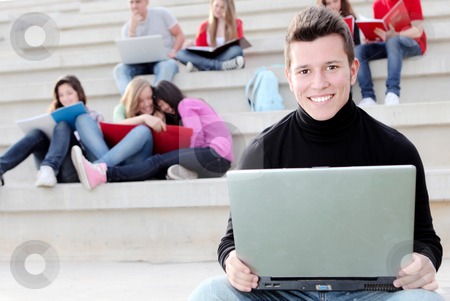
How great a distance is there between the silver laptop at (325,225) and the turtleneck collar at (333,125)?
10.3 inches

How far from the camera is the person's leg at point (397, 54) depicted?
3.27 m

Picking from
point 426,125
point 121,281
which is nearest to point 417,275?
point 121,281

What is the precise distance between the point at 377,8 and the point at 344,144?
249cm

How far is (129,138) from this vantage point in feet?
9.92

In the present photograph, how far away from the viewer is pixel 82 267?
268 centimetres

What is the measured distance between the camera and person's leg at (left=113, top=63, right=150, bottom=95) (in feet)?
12.3

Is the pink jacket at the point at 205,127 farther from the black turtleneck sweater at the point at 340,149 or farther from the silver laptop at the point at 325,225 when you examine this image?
the silver laptop at the point at 325,225

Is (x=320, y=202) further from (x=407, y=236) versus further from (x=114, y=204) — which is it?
(x=114, y=204)

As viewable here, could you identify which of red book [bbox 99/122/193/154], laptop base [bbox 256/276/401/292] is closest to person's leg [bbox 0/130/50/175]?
red book [bbox 99/122/193/154]

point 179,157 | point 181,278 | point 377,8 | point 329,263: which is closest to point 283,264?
point 329,263

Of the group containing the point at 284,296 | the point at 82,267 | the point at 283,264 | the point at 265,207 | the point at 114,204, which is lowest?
the point at 82,267

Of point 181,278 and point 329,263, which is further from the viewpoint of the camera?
point 181,278

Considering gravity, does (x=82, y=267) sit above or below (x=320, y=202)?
below

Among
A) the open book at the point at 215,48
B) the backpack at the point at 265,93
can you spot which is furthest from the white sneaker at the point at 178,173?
the open book at the point at 215,48
